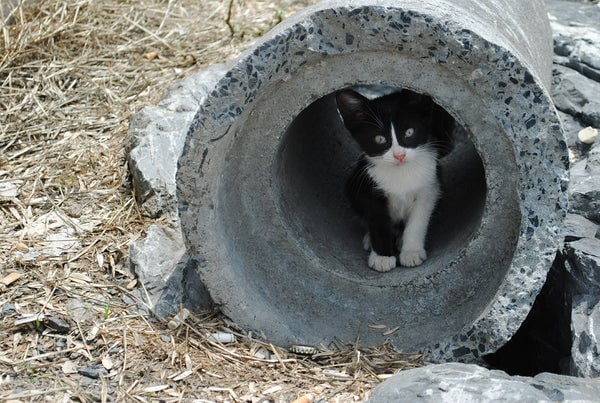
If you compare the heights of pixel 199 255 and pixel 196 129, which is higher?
pixel 196 129

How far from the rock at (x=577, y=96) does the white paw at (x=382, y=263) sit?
1.63 metres

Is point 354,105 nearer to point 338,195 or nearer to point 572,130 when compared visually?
point 338,195

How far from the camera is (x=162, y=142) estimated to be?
15.8 feet

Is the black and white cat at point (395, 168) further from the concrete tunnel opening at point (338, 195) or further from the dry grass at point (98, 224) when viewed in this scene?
the dry grass at point (98, 224)

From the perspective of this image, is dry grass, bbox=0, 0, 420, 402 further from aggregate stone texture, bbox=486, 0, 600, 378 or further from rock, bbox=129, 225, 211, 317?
aggregate stone texture, bbox=486, 0, 600, 378

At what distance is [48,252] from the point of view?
13.7 feet

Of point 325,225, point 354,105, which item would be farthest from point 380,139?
point 325,225

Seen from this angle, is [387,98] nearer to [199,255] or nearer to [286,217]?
[286,217]

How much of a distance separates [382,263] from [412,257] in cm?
16

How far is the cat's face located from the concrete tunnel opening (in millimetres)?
341

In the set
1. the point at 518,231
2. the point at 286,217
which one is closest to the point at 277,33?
the point at 286,217

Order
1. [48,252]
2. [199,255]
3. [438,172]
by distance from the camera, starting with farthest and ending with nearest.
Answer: [438,172]
[48,252]
[199,255]

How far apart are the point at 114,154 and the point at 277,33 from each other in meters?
2.10

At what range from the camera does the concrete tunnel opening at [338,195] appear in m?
4.02
